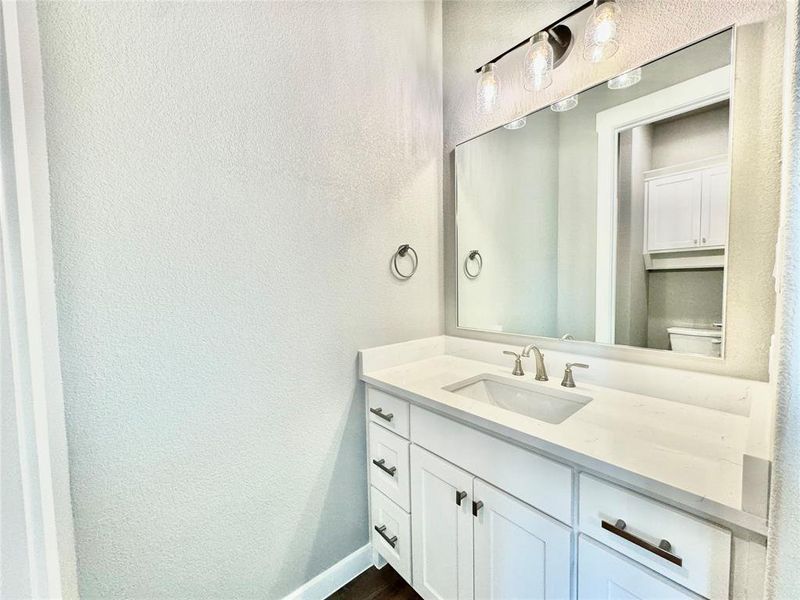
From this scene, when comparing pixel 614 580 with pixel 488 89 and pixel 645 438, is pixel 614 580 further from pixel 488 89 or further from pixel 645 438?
pixel 488 89

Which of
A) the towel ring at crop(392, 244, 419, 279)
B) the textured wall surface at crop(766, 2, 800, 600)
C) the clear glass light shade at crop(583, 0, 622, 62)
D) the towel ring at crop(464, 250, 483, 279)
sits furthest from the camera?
the towel ring at crop(464, 250, 483, 279)

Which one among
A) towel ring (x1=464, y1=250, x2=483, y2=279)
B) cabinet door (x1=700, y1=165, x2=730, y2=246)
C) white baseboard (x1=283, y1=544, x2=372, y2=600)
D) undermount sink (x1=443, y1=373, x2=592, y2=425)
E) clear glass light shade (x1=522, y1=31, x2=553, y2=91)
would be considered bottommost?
white baseboard (x1=283, y1=544, x2=372, y2=600)

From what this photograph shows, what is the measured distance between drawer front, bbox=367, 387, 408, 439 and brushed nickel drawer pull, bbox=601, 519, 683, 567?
646 millimetres

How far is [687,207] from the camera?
100 cm

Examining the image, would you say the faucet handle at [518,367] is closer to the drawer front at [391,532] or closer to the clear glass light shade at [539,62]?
the drawer front at [391,532]

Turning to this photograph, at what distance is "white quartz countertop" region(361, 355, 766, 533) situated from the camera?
1.96 ft

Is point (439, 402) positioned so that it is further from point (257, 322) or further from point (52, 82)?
point (52, 82)

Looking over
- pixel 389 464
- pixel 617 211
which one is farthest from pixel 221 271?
pixel 617 211

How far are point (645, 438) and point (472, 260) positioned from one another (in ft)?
3.30

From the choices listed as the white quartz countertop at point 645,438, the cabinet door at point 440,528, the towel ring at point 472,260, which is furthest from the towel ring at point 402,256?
the cabinet door at point 440,528

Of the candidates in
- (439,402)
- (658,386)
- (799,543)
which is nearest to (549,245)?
(658,386)

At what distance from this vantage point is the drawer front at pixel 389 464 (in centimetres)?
121

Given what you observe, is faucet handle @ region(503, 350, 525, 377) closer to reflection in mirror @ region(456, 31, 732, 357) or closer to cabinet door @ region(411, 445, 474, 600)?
reflection in mirror @ region(456, 31, 732, 357)

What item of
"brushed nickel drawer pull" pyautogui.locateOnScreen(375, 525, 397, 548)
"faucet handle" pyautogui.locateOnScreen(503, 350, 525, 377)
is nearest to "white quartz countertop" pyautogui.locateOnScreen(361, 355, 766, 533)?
"faucet handle" pyautogui.locateOnScreen(503, 350, 525, 377)
